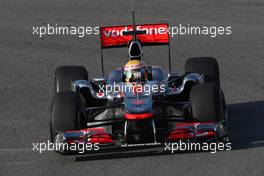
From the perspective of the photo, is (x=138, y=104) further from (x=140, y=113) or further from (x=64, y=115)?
(x=64, y=115)

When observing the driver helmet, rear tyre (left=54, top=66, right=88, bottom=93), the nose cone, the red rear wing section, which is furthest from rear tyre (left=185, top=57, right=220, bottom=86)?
the nose cone

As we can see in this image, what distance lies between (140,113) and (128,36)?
8.42ft

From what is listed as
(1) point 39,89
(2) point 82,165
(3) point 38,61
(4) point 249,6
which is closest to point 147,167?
(2) point 82,165

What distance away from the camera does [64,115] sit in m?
14.0

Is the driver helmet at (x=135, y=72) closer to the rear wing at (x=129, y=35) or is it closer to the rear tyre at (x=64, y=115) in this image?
the rear wing at (x=129, y=35)

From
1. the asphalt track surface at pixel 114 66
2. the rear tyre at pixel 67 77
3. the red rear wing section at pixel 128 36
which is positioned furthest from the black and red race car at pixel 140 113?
the red rear wing section at pixel 128 36

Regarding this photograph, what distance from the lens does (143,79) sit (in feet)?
49.3

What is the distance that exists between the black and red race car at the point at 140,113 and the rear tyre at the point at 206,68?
556 mm

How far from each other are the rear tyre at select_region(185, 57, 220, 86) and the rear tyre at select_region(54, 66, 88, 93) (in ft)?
5.19

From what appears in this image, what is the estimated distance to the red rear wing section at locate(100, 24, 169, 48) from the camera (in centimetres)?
1606

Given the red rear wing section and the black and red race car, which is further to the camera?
the red rear wing section

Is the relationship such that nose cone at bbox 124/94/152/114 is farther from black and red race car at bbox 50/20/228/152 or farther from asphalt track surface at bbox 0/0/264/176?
asphalt track surface at bbox 0/0/264/176

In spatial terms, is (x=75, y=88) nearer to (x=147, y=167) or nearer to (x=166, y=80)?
(x=166, y=80)

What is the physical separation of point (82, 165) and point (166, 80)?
2259 millimetres
